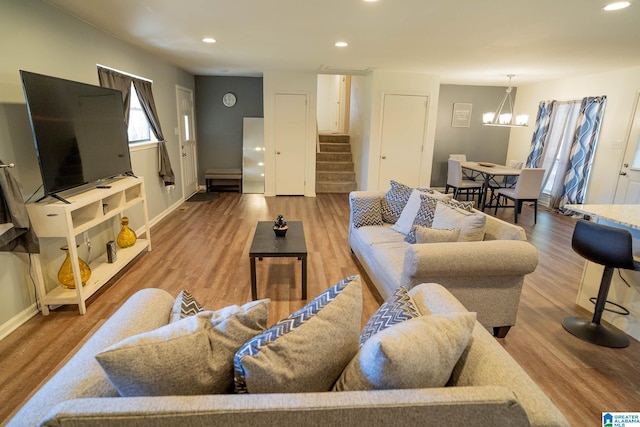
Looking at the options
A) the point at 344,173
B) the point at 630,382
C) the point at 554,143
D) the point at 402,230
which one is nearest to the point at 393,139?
the point at 344,173

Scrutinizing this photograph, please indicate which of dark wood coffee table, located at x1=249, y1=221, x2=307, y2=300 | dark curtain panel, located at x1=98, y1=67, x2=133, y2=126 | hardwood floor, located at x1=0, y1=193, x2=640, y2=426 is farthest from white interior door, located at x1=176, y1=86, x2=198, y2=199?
dark wood coffee table, located at x1=249, y1=221, x2=307, y2=300

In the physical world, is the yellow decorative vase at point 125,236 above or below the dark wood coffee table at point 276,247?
below

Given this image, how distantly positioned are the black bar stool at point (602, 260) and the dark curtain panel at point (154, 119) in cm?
470

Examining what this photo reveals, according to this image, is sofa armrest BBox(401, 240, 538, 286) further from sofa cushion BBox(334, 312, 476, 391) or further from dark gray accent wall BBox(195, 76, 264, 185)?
dark gray accent wall BBox(195, 76, 264, 185)

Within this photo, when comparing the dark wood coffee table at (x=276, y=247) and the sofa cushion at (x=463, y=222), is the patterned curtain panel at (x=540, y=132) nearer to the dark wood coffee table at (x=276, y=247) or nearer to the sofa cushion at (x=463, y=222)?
the sofa cushion at (x=463, y=222)

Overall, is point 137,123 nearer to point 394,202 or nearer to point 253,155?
point 253,155

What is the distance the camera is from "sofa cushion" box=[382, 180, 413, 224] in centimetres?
335

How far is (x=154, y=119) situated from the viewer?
181 inches

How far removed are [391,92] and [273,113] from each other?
219 centimetres

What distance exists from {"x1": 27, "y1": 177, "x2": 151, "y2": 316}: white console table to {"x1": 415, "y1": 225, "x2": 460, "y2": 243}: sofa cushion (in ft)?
7.97

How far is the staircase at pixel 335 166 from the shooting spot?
7.24 meters

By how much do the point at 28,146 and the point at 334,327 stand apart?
8.82ft

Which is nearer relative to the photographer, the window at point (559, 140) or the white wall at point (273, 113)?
the window at point (559, 140)

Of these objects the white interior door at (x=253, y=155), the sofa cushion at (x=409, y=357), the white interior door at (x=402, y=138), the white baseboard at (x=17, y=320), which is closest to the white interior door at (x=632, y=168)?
the white interior door at (x=402, y=138)
